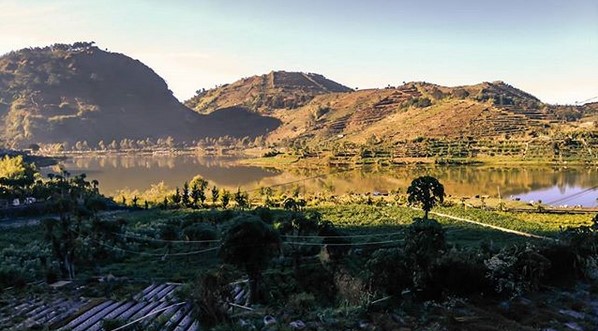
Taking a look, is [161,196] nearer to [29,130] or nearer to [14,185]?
[14,185]

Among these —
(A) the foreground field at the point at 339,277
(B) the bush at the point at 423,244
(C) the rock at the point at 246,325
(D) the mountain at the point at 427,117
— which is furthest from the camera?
(D) the mountain at the point at 427,117

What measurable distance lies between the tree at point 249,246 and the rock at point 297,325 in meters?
4.10

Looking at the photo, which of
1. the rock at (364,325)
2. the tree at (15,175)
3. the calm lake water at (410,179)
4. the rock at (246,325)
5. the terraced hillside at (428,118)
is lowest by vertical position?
the calm lake water at (410,179)

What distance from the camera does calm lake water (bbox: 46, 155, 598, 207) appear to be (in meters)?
56.1

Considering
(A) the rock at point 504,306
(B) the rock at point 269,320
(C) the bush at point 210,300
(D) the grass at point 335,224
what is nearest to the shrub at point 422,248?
(A) the rock at point 504,306

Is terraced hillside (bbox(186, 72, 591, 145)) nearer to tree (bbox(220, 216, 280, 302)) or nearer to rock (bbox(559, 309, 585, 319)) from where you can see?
tree (bbox(220, 216, 280, 302))

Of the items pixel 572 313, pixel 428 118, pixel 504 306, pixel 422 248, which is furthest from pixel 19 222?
pixel 428 118

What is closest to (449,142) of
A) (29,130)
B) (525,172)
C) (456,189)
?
(525,172)

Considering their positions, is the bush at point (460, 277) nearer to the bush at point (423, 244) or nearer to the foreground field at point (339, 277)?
the foreground field at point (339, 277)

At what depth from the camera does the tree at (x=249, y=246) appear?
444 inches

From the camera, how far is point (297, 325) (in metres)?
7.20

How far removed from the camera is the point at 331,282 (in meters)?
13.5

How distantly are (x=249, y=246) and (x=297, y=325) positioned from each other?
425 cm

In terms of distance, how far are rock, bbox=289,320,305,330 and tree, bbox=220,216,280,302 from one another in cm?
410
